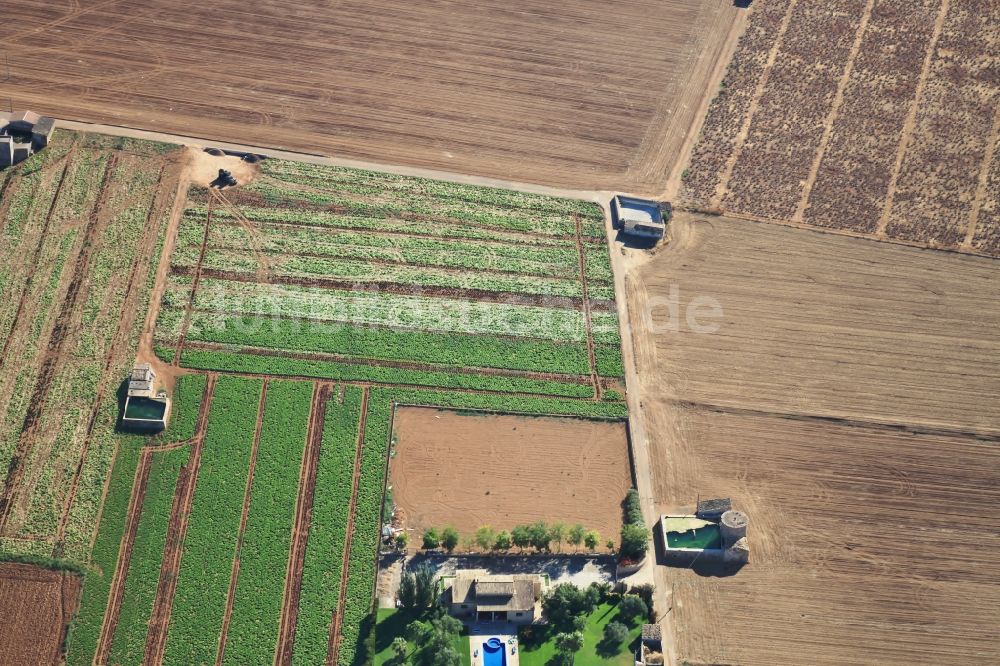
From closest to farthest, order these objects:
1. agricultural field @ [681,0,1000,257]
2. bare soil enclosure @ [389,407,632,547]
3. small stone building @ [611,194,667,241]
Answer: bare soil enclosure @ [389,407,632,547] < small stone building @ [611,194,667,241] < agricultural field @ [681,0,1000,257]

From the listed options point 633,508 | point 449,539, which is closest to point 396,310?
point 449,539

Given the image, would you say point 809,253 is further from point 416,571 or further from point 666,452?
point 416,571

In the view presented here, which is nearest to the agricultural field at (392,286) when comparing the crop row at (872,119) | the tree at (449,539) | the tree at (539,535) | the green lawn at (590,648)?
the tree at (539,535)

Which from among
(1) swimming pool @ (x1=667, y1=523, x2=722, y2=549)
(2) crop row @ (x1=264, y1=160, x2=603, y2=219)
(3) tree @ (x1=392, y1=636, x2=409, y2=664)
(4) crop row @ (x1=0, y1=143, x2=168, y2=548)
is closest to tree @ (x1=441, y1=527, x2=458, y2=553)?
(3) tree @ (x1=392, y1=636, x2=409, y2=664)

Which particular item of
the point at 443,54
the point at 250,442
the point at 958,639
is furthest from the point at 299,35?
the point at 958,639

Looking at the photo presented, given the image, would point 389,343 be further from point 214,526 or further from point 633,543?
point 633,543

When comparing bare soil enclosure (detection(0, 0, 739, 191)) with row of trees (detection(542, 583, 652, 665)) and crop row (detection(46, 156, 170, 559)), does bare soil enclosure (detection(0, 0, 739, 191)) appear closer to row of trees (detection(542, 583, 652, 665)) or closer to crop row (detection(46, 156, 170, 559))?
crop row (detection(46, 156, 170, 559))
